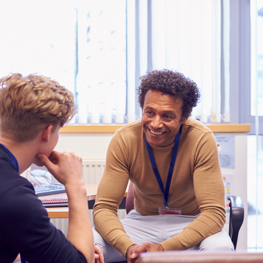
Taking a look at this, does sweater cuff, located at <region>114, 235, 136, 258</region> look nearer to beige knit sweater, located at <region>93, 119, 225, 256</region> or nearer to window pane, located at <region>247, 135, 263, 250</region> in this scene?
beige knit sweater, located at <region>93, 119, 225, 256</region>

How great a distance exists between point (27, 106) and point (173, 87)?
84 cm

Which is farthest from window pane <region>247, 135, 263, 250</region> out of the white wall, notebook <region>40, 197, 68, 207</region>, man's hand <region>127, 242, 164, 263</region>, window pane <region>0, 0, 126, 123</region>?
notebook <region>40, 197, 68, 207</region>

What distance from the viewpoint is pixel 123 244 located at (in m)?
1.36

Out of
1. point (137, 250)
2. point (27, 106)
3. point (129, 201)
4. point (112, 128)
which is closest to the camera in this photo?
point (27, 106)

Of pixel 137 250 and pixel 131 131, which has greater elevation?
pixel 131 131

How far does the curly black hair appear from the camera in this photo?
5.00 feet

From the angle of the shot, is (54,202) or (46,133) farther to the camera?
(54,202)

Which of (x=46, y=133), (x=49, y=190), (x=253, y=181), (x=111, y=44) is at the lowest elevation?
(x=253, y=181)

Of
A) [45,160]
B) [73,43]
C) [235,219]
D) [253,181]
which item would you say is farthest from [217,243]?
[73,43]

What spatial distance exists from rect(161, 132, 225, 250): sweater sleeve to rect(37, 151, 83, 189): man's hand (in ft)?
1.97

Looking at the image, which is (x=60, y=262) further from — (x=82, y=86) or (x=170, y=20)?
(x=170, y=20)

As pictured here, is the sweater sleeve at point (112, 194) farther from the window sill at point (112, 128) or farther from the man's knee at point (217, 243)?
the window sill at point (112, 128)

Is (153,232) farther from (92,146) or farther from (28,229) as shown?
(92,146)

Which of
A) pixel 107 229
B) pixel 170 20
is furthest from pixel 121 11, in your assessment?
pixel 107 229
